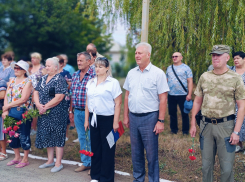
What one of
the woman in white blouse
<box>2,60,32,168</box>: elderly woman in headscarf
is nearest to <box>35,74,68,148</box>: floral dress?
<box>2,60,32,168</box>: elderly woman in headscarf

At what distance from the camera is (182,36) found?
19.3 feet

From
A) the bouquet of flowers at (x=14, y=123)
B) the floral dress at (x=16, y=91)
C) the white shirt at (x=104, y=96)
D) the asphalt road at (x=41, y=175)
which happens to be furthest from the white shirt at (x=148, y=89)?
the floral dress at (x=16, y=91)

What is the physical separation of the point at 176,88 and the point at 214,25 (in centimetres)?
168

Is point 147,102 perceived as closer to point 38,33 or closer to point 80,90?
point 80,90

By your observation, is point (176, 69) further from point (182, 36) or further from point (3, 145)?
point (3, 145)

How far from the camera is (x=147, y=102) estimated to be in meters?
3.90

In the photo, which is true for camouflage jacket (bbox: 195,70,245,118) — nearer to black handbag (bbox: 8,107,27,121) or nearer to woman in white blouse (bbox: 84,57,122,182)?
woman in white blouse (bbox: 84,57,122,182)

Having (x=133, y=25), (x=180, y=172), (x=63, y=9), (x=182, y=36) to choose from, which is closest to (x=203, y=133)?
(x=180, y=172)

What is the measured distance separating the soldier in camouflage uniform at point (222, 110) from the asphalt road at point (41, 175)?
163 centimetres

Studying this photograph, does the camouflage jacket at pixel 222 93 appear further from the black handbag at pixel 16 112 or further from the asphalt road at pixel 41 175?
the black handbag at pixel 16 112

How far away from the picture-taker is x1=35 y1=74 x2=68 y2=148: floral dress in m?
4.87

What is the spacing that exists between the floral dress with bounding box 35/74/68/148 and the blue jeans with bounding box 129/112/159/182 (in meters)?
1.47

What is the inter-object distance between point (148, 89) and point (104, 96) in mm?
709

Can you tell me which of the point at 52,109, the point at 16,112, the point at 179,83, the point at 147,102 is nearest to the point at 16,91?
the point at 16,112
